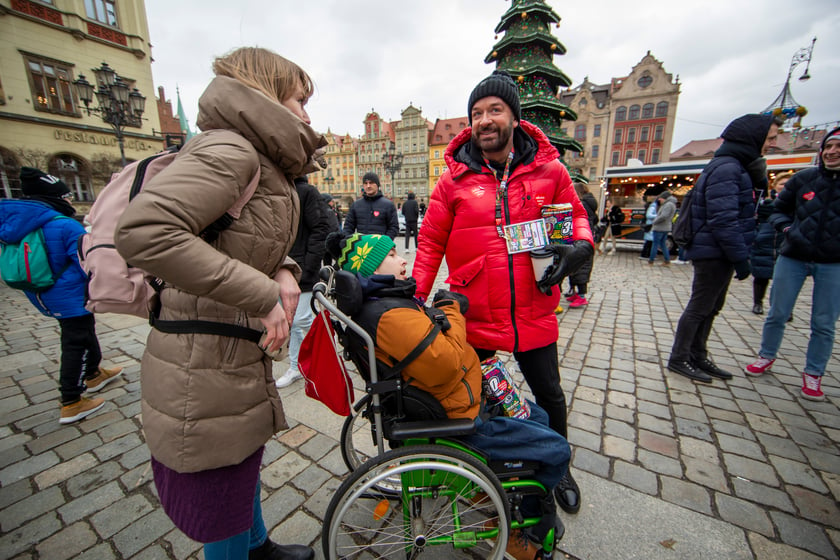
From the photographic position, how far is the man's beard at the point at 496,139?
5.69 feet

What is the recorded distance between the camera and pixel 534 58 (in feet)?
26.5

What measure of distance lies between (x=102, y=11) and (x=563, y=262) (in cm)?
2899

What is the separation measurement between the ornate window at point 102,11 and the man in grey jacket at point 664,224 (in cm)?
2870

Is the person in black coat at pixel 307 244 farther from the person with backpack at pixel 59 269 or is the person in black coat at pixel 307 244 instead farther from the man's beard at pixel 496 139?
the man's beard at pixel 496 139

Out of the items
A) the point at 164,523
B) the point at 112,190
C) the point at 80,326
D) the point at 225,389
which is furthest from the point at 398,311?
the point at 80,326

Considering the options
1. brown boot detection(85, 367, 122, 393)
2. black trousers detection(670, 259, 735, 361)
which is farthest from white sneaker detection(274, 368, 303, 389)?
black trousers detection(670, 259, 735, 361)

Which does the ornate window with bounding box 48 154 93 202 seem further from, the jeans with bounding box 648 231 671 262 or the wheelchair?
the jeans with bounding box 648 231 671 262

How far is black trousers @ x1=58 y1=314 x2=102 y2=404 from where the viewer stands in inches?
103

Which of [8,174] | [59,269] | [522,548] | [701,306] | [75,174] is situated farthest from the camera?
[75,174]

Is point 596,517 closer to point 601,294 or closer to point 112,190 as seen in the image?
point 112,190

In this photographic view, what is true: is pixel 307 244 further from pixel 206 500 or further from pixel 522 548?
pixel 522 548

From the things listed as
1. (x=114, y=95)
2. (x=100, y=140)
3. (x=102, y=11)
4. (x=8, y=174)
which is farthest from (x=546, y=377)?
(x=102, y=11)

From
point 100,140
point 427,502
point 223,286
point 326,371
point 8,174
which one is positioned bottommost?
point 427,502

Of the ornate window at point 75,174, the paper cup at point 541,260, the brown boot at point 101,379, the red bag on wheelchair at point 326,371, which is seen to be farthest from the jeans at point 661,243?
the ornate window at point 75,174
